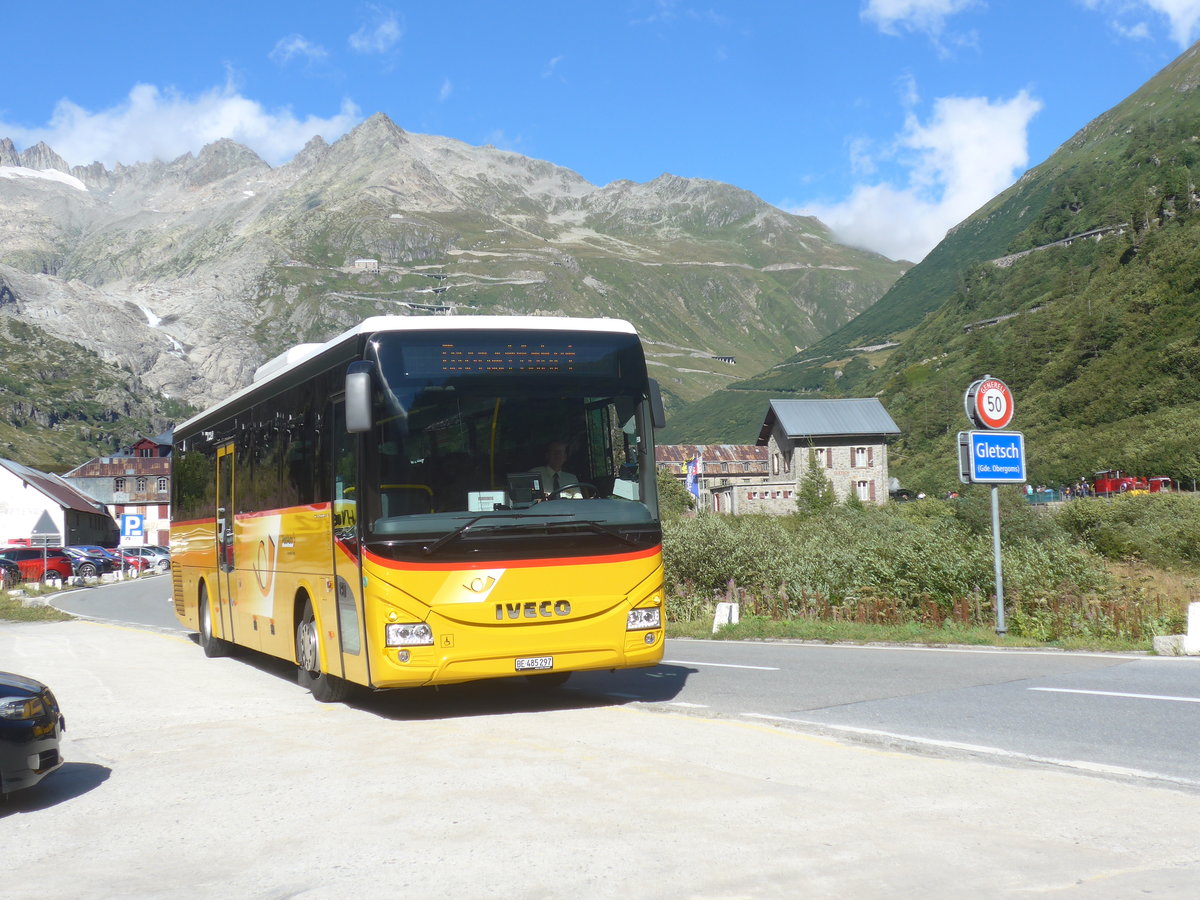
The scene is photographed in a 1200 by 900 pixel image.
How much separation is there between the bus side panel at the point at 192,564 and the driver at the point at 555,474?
7.72 meters

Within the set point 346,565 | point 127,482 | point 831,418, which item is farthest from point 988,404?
point 127,482

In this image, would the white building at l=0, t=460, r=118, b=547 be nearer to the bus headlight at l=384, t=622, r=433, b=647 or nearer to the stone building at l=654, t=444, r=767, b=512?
the stone building at l=654, t=444, r=767, b=512

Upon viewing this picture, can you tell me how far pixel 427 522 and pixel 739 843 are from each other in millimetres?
4695

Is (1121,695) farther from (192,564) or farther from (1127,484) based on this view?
(1127,484)

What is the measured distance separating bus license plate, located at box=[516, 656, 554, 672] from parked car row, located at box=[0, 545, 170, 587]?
42.2 m

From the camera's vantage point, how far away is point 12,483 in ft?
299

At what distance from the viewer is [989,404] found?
17.3 metres

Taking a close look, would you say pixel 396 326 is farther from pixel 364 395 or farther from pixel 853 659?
pixel 853 659

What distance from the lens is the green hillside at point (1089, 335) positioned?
82875 millimetres

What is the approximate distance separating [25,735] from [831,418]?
98.6m

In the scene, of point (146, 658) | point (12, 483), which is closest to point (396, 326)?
point (146, 658)

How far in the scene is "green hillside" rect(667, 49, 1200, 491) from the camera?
3263 inches

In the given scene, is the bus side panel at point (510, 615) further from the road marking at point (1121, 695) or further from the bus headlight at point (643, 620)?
the road marking at point (1121, 695)

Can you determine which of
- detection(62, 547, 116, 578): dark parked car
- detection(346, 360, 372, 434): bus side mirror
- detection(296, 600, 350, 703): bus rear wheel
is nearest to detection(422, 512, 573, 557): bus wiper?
detection(346, 360, 372, 434): bus side mirror
